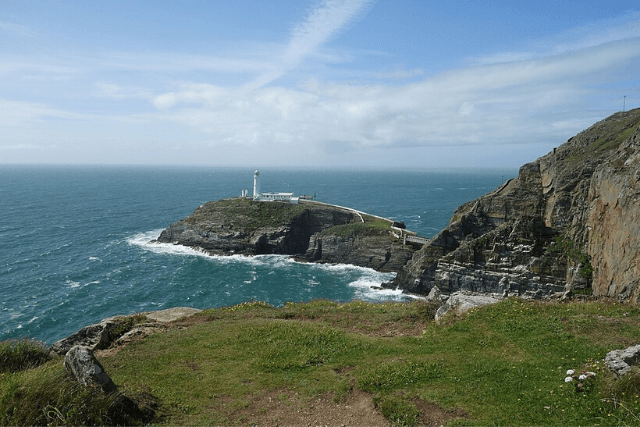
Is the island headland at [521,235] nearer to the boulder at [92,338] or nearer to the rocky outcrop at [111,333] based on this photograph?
the rocky outcrop at [111,333]

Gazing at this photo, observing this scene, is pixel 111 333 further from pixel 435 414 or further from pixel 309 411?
pixel 435 414

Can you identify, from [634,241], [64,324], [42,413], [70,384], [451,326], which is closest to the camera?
[42,413]

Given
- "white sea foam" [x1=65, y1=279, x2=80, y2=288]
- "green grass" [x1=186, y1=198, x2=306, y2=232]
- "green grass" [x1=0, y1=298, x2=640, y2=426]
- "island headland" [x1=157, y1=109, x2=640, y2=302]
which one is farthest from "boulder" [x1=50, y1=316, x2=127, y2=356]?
"green grass" [x1=186, y1=198, x2=306, y2=232]

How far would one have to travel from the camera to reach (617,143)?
4728 centimetres

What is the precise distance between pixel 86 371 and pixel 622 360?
1525 cm

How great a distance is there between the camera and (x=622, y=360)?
11320 millimetres

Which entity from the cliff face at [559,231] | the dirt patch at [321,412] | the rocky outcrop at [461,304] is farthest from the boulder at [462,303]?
the cliff face at [559,231]

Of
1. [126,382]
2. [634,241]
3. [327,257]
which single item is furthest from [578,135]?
[126,382]

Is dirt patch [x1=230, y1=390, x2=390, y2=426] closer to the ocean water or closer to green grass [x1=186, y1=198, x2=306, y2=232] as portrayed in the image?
the ocean water

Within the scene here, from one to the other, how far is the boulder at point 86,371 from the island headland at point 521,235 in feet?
83.7

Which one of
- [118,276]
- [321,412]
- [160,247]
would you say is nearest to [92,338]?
[321,412]

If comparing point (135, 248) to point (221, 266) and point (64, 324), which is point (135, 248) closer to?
point (221, 266)

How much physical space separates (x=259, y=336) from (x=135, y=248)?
67728 mm

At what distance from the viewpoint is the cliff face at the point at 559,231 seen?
28172 mm
